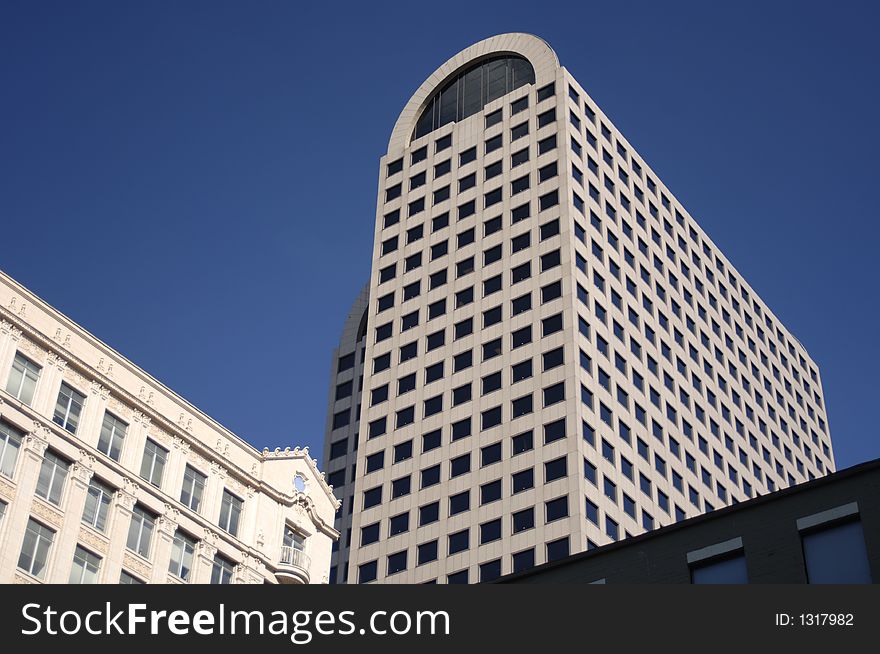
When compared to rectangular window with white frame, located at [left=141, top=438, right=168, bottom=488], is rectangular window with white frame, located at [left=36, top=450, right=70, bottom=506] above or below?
below

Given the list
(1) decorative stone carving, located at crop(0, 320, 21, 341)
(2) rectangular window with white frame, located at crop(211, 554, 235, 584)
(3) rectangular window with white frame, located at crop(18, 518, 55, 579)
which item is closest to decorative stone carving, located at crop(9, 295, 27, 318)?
(1) decorative stone carving, located at crop(0, 320, 21, 341)

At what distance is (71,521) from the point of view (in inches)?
2281

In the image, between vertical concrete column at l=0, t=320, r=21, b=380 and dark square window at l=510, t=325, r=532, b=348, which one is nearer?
vertical concrete column at l=0, t=320, r=21, b=380

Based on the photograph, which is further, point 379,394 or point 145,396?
point 379,394

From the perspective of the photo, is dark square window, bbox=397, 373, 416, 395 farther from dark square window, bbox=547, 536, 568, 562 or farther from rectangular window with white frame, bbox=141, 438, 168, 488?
rectangular window with white frame, bbox=141, 438, 168, 488

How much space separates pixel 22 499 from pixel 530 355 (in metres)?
46.4

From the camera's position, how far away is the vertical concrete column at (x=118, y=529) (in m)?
58.8

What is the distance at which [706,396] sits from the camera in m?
112

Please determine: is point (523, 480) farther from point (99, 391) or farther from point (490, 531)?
point (99, 391)

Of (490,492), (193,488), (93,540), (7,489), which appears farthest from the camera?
(490,492)

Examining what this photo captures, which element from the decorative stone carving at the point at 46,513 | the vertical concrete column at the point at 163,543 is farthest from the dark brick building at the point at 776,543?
the decorative stone carving at the point at 46,513

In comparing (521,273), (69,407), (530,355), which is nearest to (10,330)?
(69,407)

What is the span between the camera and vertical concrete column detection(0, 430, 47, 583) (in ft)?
177

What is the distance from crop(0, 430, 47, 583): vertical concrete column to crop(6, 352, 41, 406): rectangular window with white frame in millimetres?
1647
